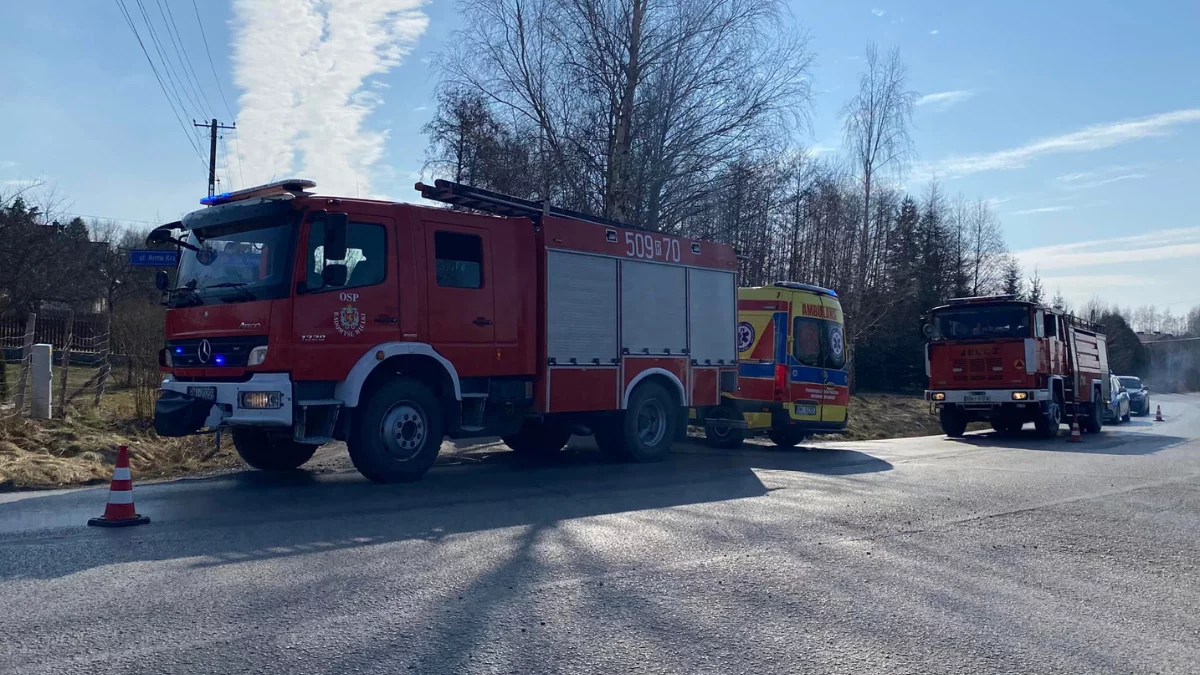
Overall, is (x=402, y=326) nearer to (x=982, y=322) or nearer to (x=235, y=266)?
(x=235, y=266)

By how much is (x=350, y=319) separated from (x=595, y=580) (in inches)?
180

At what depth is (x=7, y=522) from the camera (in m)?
7.39

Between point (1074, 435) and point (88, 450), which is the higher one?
point (88, 450)

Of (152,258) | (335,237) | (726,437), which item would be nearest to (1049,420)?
(726,437)

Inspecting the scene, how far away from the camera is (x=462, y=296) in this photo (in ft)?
34.1

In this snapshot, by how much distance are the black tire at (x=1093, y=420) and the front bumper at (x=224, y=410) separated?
21.7 meters

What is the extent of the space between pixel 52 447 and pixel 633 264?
7664mm

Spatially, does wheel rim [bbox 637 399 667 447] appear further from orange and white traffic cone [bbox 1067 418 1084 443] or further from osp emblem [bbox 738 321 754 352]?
orange and white traffic cone [bbox 1067 418 1084 443]

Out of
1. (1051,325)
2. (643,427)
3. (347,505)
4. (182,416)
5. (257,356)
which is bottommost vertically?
(347,505)

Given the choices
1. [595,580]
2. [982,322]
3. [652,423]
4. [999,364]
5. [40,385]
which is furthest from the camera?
[982,322]

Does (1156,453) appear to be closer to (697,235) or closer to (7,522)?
(697,235)

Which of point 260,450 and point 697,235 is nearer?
point 260,450

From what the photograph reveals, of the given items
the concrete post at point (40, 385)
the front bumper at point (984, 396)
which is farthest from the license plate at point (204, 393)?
the front bumper at point (984, 396)

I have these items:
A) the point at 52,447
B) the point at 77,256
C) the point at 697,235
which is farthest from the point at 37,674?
the point at 77,256
